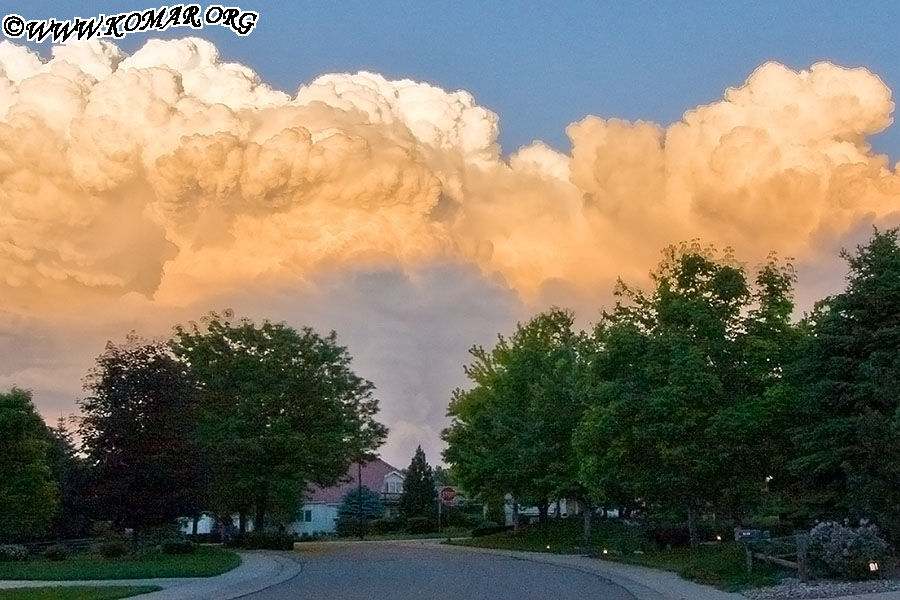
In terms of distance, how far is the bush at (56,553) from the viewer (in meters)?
39.0

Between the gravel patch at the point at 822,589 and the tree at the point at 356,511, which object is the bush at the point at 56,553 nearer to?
the gravel patch at the point at 822,589

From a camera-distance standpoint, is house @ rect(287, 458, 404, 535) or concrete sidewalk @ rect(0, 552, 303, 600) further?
house @ rect(287, 458, 404, 535)

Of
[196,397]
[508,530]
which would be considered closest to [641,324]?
[196,397]

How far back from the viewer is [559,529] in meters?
56.8

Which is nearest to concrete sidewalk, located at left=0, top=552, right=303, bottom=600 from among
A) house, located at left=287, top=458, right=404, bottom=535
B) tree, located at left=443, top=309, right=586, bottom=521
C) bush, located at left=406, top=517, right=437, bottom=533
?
tree, located at left=443, top=309, right=586, bottom=521

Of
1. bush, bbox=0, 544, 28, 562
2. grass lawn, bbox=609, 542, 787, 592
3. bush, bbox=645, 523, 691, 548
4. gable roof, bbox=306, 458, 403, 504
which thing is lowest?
grass lawn, bbox=609, 542, 787, 592

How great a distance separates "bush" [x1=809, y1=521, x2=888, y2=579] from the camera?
72.0ft

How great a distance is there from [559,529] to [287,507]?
13996mm

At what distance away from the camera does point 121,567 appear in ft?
106

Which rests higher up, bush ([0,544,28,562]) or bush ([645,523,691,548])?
bush ([645,523,691,548])

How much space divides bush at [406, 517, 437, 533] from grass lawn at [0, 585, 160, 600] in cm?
5898

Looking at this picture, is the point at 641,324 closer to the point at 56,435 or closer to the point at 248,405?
the point at 248,405

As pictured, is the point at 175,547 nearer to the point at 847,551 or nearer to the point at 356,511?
the point at 847,551

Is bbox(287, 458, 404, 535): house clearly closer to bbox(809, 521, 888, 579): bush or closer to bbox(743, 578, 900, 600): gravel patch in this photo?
bbox(809, 521, 888, 579): bush
